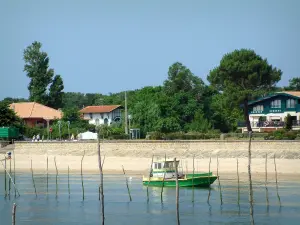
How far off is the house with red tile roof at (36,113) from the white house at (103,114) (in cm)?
825

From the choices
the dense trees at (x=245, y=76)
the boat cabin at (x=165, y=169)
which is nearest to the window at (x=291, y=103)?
the dense trees at (x=245, y=76)

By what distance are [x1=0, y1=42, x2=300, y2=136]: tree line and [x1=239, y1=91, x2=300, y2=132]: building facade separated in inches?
52.4

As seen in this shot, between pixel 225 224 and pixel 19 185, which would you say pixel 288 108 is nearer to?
pixel 19 185

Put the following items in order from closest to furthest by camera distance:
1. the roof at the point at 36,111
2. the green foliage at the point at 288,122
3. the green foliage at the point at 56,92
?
the green foliage at the point at 288,122, the roof at the point at 36,111, the green foliage at the point at 56,92

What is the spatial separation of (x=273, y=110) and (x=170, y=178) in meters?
38.2

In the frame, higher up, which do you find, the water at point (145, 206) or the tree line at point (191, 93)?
the tree line at point (191, 93)

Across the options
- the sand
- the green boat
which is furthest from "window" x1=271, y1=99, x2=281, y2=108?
the green boat

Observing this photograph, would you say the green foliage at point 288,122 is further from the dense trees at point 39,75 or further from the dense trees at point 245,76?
the dense trees at point 39,75

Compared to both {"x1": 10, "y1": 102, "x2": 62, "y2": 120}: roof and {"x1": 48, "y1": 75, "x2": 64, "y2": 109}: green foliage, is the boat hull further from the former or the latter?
{"x1": 48, "y1": 75, "x2": 64, "y2": 109}: green foliage

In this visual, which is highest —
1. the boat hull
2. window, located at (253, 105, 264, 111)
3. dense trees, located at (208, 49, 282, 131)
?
dense trees, located at (208, 49, 282, 131)

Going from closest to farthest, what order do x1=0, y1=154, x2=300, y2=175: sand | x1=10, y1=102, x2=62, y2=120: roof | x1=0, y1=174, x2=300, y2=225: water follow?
x1=0, y1=174, x2=300, y2=225: water
x1=0, y1=154, x2=300, y2=175: sand
x1=10, y1=102, x2=62, y2=120: roof

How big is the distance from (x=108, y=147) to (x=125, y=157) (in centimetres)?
219

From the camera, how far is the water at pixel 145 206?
1411 inches

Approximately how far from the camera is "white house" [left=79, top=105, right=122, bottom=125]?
106700 mm
